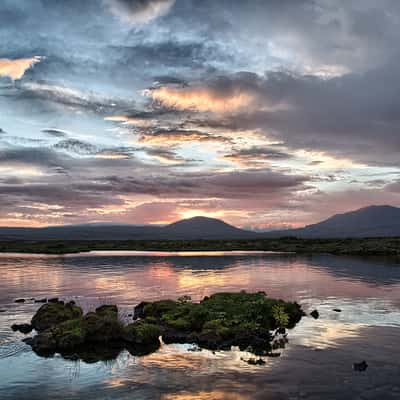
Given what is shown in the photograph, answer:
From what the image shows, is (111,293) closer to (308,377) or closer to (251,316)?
(251,316)

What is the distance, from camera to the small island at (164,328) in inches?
1035

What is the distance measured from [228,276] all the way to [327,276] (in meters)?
13.6

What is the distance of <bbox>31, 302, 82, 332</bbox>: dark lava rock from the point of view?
3061 centimetres

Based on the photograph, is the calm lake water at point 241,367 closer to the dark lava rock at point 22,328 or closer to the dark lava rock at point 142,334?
the dark lava rock at point 22,328

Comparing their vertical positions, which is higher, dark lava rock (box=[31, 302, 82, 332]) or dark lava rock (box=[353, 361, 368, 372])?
dark lava rock (box=[31, 302, 82, 332])

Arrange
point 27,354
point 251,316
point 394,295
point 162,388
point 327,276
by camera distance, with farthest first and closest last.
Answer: point 327,276 → point 394,295 → point 251,316 → point 27,354 → point 162,388

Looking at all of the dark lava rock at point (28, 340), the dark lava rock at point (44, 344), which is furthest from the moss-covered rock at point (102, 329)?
the dark lava rock at point (28, 340)

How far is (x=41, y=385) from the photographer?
67.9 ft

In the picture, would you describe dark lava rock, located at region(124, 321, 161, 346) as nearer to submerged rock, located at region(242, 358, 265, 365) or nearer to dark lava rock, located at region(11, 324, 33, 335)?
submerged rock, located at region(242, 358, 265, 365)

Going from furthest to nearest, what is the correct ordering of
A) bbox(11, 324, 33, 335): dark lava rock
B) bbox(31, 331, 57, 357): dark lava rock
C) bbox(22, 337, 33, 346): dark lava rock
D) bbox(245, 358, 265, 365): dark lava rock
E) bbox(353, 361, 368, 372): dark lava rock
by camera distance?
bbox(11, 324, 33, 335): dark lava rock
bbox(22, 337, 33, 346): dark lava rock
bbox(31, 331, 57, 357): dark lava rock
bbox(245, 358, 265, 365): dark lava rock
bbox(353, 361, 368, 372): dark lava rock

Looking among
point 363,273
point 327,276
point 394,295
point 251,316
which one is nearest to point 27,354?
point 251,316

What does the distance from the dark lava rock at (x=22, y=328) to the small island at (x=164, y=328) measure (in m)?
0.46

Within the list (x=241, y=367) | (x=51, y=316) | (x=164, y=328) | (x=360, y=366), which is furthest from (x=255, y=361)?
(x=51, y=316)

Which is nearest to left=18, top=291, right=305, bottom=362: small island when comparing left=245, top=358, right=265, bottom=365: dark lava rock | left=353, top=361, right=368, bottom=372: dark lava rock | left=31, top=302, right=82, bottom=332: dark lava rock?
left=31, top=302, right=82, bottom=332: dark lava rock
